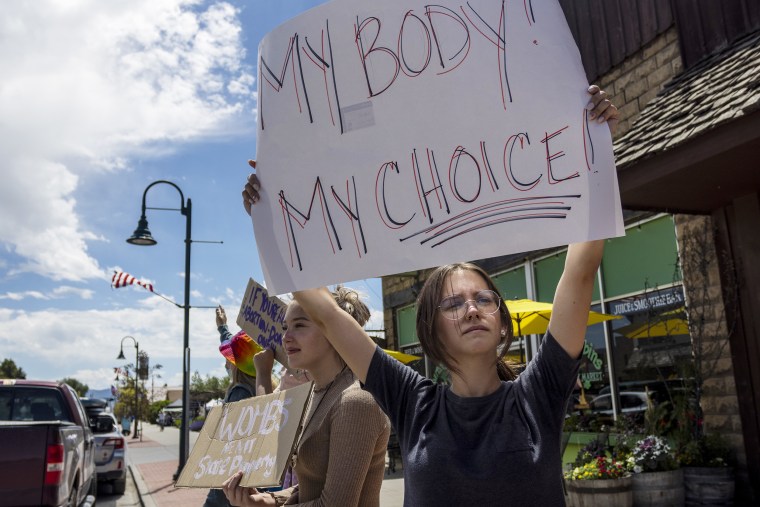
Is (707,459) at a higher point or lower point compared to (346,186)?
lower

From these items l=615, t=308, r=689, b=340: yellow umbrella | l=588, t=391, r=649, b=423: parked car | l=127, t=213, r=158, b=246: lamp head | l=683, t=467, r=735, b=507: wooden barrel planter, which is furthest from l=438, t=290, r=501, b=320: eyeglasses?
l=127, t=213, r=158, b=246: lamp head

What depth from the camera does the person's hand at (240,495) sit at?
194 cm

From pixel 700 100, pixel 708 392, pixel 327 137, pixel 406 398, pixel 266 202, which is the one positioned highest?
pixel 700 100

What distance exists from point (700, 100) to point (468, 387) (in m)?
4.92

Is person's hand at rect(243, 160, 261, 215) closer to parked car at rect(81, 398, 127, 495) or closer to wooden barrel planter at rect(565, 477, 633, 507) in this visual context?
wooden barrel planter at rect(565, 477, 633, 507)

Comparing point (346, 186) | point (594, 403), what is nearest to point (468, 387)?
point (346, 186)

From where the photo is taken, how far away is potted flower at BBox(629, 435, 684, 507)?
Answer: 580 centimetres

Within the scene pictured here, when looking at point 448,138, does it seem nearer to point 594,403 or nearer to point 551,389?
point 551,389

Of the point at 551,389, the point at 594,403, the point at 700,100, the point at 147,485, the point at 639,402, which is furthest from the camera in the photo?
the point at 147,485

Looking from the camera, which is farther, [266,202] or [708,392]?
[708,392]

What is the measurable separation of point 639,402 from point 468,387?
6784mm

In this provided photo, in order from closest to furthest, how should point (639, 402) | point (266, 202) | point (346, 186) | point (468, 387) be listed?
point (468, 387)
point (346, 186)
point (266, 202)
point (639, 402)

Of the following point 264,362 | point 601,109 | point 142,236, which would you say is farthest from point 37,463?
point 142,236

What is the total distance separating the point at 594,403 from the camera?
860cm
